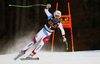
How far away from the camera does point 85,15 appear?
402cm

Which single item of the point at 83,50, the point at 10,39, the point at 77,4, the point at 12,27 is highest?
the point at 77,4

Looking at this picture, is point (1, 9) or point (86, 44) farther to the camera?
point (86, 44)

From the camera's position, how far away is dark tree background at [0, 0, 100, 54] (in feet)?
12.7

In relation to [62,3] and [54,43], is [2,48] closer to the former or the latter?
[54,43]

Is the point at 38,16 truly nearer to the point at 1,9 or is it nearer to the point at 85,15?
the point at 1,9

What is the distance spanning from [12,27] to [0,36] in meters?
0.36

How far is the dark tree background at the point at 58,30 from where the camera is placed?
3867 millimetres

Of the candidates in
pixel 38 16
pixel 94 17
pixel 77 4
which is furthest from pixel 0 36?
pixel 94 17

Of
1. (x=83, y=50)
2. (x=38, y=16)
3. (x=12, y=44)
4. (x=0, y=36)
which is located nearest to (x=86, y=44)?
(x=83, y=50)

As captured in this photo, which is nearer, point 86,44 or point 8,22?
point 8,22

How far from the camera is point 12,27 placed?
152 inches

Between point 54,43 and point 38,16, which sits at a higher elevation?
point 38,16

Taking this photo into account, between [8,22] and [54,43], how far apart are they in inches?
49.8

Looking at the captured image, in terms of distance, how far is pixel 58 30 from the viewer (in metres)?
4.02
